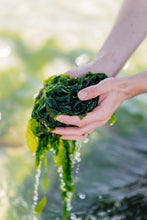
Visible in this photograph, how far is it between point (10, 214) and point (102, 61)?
164 cm

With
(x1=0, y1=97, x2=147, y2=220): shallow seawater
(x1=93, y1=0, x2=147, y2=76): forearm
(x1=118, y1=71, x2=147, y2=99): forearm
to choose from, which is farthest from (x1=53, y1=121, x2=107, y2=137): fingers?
(x1=0, y1=97, x2=147, y2=220): shallow seawater

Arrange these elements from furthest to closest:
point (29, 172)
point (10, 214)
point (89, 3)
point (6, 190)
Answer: point (89, 3) → point (29, 172) → point (6, 190) → point (10, 214)

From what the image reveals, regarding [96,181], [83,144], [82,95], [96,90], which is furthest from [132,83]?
[83,144]

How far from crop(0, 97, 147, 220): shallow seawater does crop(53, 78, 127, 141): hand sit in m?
1.09

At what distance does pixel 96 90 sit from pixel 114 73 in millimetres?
485

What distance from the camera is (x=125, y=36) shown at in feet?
8.59

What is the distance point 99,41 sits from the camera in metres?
5.39

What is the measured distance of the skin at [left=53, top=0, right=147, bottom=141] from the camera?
7.34ft

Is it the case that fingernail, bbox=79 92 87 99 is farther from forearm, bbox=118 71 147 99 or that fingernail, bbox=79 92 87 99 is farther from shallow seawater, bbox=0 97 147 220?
shallow seawater, bbox=0 97 147 220

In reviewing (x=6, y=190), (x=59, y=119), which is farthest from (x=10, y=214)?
(x=59, y=119)

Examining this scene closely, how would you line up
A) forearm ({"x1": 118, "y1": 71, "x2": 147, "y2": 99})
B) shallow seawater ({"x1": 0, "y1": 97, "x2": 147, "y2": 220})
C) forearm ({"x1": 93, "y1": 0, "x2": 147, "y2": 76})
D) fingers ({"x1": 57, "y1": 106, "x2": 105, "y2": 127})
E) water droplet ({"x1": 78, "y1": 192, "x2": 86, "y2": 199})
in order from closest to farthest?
fingers ({"x1": 57, "y1": 106, "x2": 105, "y2": 127}) → forearm ({"x1": 118, "y1": 71, "x2": 147, "y2": 99}) → forearm ({"x1": 93, "y1": 0, "x2": 147, "y2": 76}) → shallow seawater ({"x1": 0, "y1": 97, "x2": 147, "y2": 220}) → water droplet ({"x1": 78, "y1": 192, "x2": 86, "y2": 199})

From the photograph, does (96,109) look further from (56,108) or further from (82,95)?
(56,108)

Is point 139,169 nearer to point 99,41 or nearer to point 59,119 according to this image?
point 59,119

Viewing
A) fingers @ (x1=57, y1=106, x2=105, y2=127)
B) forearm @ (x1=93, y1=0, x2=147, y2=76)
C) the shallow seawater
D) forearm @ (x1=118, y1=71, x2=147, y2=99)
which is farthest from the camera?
the shallow seawater
